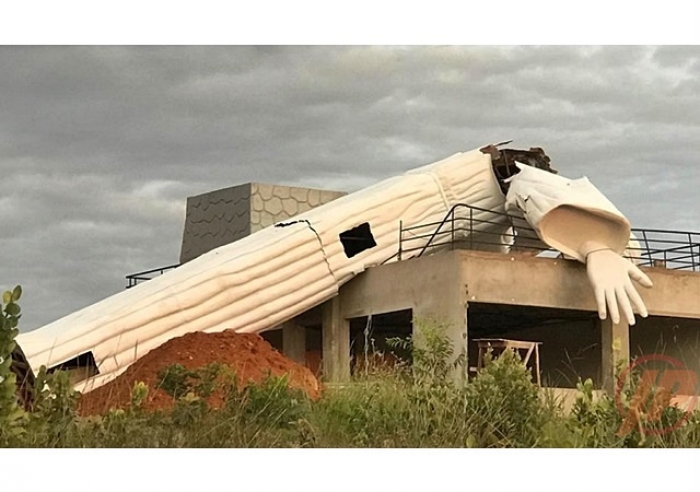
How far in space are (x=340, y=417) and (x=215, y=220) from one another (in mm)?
17795

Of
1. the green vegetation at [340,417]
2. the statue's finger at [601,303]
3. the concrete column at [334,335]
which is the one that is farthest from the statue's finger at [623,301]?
the green vegetation at [340,417]

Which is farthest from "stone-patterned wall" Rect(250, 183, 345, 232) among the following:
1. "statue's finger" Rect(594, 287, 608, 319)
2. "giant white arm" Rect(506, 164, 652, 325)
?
"statue's finger" Rect(594, 287, 608, 319)

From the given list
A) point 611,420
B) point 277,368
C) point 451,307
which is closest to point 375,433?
point 611,420

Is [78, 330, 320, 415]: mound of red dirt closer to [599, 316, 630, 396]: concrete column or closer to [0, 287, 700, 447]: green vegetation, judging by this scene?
[0, 287, 700, 447]: green vegetation

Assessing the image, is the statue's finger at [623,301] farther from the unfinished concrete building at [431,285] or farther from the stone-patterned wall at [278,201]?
the stone-patterned wall at [278,201]

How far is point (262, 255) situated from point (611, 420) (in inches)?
494

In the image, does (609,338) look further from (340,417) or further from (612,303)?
(340,417)

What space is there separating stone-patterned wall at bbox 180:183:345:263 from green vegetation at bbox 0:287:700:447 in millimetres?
14516

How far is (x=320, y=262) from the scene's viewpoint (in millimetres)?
25109

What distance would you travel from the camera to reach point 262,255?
2417cm

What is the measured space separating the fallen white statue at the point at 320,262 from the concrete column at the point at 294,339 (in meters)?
2.35

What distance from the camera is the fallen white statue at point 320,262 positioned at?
22.3 metres

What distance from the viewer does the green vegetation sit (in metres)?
11.2

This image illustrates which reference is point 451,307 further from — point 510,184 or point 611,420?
point 611,420
